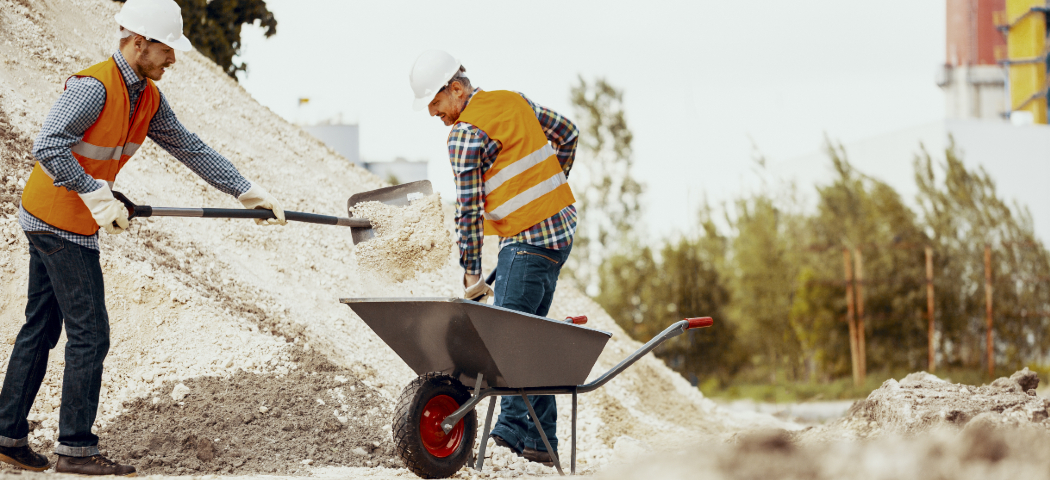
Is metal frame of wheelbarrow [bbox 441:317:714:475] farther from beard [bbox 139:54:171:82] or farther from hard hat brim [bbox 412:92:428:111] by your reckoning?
beard [bbox 139:54:171:82]

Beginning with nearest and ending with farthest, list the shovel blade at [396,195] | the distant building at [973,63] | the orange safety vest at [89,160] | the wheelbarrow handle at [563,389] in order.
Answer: the orange safety vest at [89,160]
the wheelbarrow handle at [563,389]
the shovel blade at [396,195]
the distant building at [973,63]

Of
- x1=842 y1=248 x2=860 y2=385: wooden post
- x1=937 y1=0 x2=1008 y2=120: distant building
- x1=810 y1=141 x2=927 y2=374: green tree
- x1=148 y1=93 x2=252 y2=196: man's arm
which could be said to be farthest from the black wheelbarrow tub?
x1=937 y1=0 x2=1008 y2=120: distant building

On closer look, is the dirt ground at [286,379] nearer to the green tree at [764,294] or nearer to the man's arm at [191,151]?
the man's arm at [191,151]

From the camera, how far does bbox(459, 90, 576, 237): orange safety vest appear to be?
3516 mm

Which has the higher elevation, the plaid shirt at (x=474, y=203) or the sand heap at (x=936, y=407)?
the plaid shirt at (x=474, y=203)

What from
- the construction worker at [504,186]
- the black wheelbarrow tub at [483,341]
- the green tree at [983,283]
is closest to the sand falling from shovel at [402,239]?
Answer: the construction worker at [504,186]

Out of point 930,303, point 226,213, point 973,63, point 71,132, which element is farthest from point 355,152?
point 71,132

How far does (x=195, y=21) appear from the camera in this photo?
396 inches

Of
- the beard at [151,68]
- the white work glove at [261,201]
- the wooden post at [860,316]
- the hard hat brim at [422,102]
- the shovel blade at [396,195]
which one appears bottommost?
the wooden post at [860,316]

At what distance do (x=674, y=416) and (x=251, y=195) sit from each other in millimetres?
4606

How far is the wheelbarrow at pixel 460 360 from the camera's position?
306 centimetres

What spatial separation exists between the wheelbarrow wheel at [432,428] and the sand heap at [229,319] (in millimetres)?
558

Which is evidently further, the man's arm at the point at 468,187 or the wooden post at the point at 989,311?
the wooden post at the point at 989,311

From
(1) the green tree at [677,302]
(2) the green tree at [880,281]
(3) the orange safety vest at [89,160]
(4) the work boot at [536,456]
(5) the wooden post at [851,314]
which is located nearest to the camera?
(3) the orange safety vest at [89,160]
